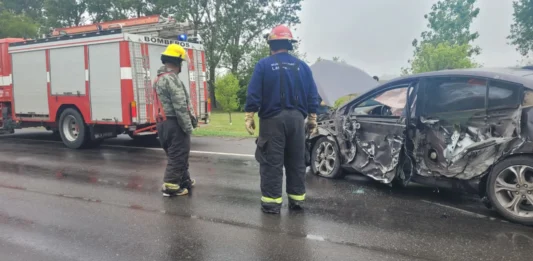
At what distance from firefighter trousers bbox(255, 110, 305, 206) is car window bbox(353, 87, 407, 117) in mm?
1443

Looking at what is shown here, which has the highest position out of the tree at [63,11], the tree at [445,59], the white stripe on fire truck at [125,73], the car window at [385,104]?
the tree at [63,11]

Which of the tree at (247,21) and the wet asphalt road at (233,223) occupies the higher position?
the tree at (247,21)

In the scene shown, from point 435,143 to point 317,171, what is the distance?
200cm

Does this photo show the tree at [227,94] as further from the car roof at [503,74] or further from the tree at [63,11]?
the tree at [63,11]

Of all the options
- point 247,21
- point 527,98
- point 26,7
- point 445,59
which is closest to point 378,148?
point 527,98

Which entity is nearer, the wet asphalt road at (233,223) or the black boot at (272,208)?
the wet asphalt road at (233,223)

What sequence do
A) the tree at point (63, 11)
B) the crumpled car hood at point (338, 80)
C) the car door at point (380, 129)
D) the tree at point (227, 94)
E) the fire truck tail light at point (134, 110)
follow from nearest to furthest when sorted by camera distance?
the car door at point (380, 129) < the fire truck tail light at point (134, 110) < the crumpled car hood at point (338, 80) < the tree at point (227, 94) < the tree at point (63, 11)

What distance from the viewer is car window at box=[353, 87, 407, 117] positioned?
5469mm

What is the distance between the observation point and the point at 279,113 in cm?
470

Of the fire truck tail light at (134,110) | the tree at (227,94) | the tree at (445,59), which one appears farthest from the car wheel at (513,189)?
the tree at (445,59)

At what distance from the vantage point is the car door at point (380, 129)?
17.4 feet

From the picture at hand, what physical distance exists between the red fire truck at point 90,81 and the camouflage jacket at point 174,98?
13.4 ft

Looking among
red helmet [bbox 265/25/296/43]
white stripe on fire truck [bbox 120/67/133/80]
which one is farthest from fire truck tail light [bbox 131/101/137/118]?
red helmet [bbox 265/25/296/43]

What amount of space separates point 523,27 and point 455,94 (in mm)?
49776
